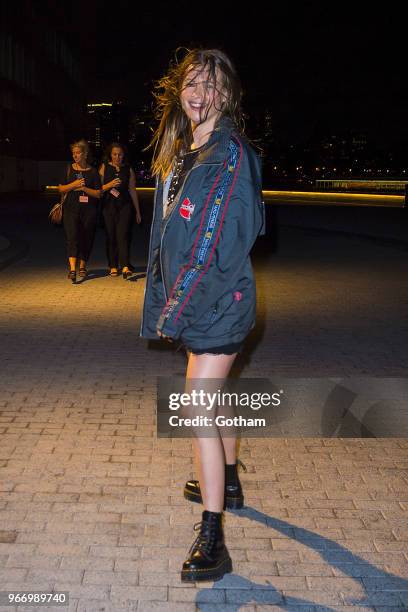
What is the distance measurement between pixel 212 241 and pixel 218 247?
0.12ft

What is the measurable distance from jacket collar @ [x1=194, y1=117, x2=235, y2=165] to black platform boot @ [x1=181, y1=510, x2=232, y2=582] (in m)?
1.49

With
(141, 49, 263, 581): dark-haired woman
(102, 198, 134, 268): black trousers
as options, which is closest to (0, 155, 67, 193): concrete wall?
(102, 198, 134, 268): black trousers

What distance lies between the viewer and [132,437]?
5.31m

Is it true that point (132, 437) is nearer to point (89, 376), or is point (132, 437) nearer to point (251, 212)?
point (89, 376)

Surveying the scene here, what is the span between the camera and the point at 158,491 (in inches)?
173

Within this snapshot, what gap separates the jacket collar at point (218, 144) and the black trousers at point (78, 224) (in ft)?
30.3

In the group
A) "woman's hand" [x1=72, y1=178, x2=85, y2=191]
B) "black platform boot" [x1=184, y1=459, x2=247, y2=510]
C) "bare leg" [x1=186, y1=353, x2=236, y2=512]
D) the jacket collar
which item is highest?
the jacket collar

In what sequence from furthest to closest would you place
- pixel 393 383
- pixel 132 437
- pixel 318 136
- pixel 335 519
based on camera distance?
pixel 318 136
pixel 393 383
pixel 132 437
pixel 335 519

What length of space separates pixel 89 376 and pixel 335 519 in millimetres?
3340

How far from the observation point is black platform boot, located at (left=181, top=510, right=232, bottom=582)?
3.41 meters

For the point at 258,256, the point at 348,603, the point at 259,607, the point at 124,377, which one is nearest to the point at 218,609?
the point at 259,607

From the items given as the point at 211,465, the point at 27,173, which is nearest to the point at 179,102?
the point at 211,465

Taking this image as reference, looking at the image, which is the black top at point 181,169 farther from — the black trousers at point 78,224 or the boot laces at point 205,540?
the black trousers at point 78,224

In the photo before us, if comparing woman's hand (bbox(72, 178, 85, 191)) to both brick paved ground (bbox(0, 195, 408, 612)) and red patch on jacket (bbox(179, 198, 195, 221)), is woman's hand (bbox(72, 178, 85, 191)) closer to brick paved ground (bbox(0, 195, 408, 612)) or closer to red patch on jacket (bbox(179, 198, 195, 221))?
brick paved ground (bbox(0, 195, 408, 612))
